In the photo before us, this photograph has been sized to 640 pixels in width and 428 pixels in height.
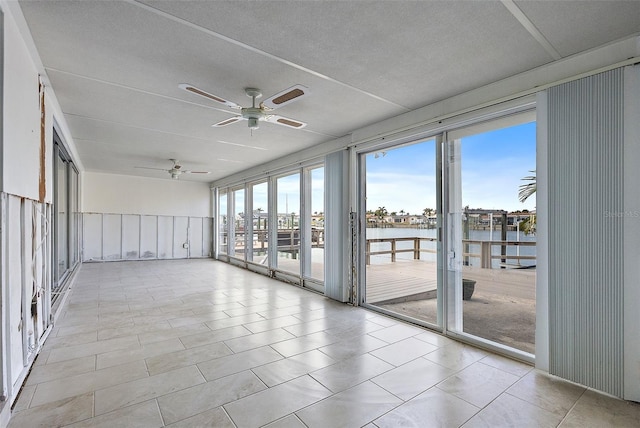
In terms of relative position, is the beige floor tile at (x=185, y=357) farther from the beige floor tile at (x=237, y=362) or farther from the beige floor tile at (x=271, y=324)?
the beige floor tile at (x=271, y=324)

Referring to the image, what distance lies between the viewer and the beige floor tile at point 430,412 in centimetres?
203

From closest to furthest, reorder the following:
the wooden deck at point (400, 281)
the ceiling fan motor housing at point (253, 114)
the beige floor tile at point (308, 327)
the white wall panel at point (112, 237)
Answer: the ceiling fan motor housing at point (253, 114)
the beige floor tile at point (308, 327)
the wooden deck at point (400, 281)
the white wall panel at point (112, 237)

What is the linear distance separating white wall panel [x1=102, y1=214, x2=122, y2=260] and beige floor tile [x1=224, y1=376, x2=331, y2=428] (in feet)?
29.6

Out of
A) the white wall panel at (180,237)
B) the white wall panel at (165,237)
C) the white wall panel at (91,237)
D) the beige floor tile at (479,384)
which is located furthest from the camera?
the white wall panel at (180,237)

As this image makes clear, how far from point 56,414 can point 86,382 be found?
424mm

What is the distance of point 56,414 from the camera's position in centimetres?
209

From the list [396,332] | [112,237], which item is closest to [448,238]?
[396,332]

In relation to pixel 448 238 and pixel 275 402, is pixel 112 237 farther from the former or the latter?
pixel 448 238

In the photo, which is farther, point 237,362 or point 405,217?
point 405,217

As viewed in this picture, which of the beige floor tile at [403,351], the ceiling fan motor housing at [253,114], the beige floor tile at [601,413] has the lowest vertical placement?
the beige floor tile at [601,413]

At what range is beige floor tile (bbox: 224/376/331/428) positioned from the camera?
2.07 metres

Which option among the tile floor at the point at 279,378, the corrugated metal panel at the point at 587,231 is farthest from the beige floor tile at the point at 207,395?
the corrugated metal panel at the point at 587,231

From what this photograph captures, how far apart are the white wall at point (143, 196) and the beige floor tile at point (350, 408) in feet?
30.6

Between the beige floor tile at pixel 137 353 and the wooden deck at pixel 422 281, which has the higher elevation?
the wooden deck at pixel 422 281
